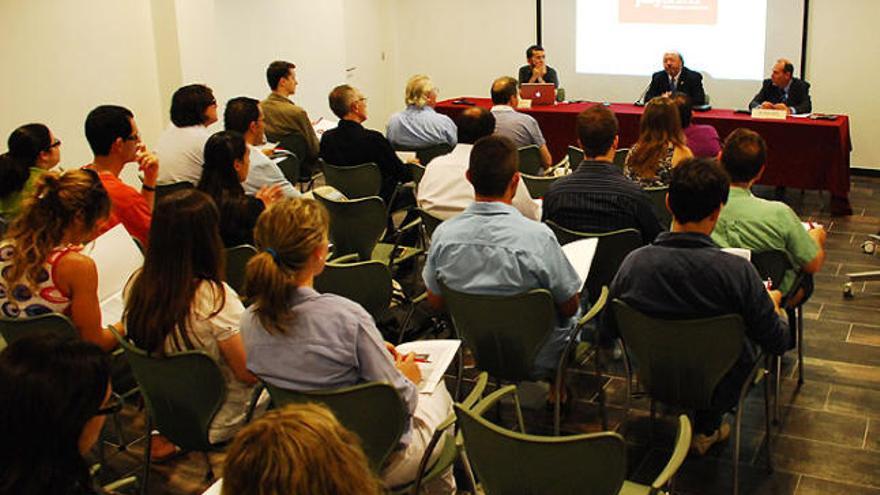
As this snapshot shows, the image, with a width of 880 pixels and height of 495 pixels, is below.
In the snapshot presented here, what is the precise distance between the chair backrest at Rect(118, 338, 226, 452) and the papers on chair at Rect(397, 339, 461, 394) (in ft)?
2.08

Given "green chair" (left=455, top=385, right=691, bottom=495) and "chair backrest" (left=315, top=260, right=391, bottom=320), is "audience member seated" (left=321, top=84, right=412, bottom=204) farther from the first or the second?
"green chair" (left=455, top=385, right=691, bottom=495)

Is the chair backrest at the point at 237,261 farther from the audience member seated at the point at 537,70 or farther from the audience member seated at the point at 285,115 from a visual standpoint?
the audience member seated at the point at 537,70

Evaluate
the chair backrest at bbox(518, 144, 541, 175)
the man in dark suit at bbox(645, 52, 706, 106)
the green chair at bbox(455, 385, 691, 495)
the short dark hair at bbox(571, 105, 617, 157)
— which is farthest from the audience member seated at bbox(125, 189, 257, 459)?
Answer: the man in dark suit at bbox(645, 52, 706, 106)

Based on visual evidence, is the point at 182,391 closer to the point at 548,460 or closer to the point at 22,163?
the point at 548,460

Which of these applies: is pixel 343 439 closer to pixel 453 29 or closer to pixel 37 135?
pixel 37 135

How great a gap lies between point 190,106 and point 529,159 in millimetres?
2282

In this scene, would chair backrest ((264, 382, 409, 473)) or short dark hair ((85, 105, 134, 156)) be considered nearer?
chair backrest ((264, 382, 409, 473))

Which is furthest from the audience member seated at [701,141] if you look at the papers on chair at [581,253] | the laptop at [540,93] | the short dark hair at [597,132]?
the laptop at [540,93]

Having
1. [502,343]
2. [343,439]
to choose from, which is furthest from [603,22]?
[343,439]

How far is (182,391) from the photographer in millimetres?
3080

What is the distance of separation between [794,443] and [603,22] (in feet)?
23.5

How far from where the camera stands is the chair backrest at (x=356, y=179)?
238 inches

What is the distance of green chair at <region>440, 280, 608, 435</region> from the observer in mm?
3502

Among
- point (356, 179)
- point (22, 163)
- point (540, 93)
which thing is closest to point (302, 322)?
point (22, 163)
